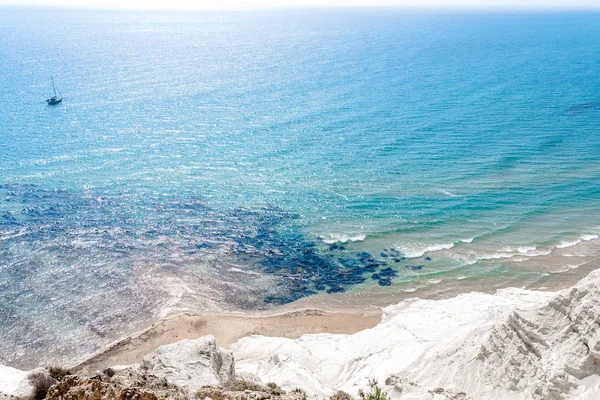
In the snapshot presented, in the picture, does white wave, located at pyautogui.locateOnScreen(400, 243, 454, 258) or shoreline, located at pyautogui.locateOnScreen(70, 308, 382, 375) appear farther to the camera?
white wave, located at pyautogui.locateOnScreen(400, 243, 454, 258)

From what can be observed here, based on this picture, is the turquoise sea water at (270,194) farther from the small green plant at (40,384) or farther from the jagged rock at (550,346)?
the jagged rock at (550,346)

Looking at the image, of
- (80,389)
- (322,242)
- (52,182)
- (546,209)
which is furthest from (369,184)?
(80,389)

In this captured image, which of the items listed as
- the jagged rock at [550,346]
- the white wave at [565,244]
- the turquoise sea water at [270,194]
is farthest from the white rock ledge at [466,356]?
the white wave at [565,244]

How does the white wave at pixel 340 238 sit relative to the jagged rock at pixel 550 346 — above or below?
below

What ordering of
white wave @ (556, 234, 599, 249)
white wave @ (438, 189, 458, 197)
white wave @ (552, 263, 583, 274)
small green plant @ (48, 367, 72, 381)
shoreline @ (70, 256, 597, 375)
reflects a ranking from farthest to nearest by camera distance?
white wave @ (438, 189, 458, 197), white wave @ (556, 234, 599, 249), white wave @ (552, 263, 583, 274), shoreline @ (70, 256, 597, 375), small green plant @ (48, 367, 72, 381)

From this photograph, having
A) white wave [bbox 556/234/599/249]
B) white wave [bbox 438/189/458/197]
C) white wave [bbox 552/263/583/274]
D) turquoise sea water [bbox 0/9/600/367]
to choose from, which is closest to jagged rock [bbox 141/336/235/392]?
turquoise sea water [bbox 0/9/600/367]

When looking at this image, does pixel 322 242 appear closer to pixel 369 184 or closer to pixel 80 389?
pixel 369 184

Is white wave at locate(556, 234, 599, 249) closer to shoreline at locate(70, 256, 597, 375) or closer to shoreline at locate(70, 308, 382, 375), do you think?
shoreline at locate(70, 256, 597, 375)

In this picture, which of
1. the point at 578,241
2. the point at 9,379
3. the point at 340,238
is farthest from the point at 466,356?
the point at 578,241
